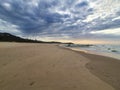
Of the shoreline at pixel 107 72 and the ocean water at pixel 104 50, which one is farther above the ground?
the shoreline at pixel 107 72

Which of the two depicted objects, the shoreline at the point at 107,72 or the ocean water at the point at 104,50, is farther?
the ocean water at the point at 104,50

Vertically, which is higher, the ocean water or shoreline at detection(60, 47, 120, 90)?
shoreline at detection(60, 47, 120, 90)

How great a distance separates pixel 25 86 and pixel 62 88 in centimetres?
118

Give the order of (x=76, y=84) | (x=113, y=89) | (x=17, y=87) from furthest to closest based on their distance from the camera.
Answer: (x=76, y=84), (x=113, y=89), (x=17, y=87)

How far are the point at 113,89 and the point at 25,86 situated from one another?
2.87m

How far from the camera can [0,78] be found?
4219 millimetres

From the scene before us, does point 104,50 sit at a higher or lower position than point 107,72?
lower

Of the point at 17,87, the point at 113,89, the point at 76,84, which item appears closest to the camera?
the point at 17,87

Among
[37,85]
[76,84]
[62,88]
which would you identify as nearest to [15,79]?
[37,85]

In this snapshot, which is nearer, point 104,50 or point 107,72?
point 107,72

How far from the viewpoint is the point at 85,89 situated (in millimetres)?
3721

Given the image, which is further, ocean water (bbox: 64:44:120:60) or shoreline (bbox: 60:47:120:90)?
ocean water (bbox: 64:44:120:60)

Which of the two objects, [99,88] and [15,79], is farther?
[15,79]

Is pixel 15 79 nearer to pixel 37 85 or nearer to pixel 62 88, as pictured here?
pixel 37 85
